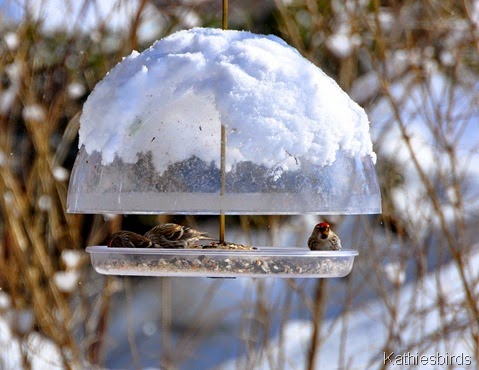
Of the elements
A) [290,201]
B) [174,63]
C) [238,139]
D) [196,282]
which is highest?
[174,63]

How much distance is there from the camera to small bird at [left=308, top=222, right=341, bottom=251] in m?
2.58

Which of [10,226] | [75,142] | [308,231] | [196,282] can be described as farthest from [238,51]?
[196,282]

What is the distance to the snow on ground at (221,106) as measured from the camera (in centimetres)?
196

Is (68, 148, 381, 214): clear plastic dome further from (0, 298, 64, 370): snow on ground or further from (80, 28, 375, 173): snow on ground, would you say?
(0, 298, 64, 370): snow on ground

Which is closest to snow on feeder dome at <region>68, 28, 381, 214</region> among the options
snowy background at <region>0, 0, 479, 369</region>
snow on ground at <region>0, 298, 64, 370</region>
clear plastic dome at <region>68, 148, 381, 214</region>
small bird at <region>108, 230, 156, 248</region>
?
clear plastic dome at <region>68, 148, 381, 214</region>

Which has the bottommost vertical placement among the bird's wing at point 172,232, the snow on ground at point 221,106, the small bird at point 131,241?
the small bird at point 131,241

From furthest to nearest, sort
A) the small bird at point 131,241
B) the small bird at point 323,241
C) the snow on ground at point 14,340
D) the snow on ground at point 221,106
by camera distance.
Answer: the snow on ground at point 14,340 → the small bird at point 323,241 → the small bird at point 131,241 → the snow on ground at point 221,106

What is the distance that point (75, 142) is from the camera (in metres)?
5.57

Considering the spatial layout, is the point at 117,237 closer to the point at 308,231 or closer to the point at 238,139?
the point at 238,139

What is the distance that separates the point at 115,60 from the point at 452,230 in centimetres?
275

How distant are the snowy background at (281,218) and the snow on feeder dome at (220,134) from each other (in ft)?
5.57

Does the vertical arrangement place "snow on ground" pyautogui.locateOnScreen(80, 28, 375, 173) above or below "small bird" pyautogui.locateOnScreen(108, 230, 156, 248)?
above

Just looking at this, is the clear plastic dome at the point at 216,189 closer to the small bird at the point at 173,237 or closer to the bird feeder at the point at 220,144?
the bird feeder at the point at 220,144

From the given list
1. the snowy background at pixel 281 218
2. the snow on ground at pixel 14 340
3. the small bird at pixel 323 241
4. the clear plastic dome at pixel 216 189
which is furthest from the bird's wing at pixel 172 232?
the snow on ground at pixel 14 340
